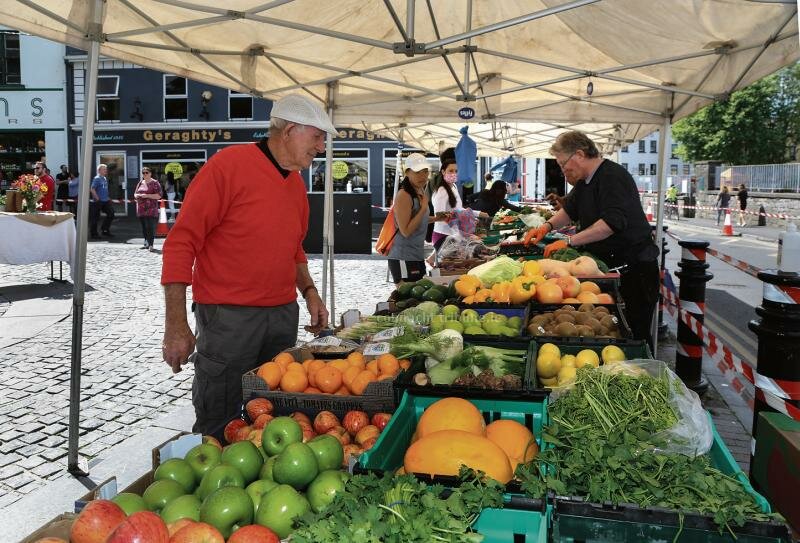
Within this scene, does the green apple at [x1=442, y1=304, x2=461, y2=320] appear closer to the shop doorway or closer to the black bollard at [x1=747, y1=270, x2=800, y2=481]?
the black bollard at [x1=747, y1=270, x2=800, y2=481]

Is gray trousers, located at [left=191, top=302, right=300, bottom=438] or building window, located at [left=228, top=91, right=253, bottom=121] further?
building window, located at [left=228, top=91, right=253, bottom=121]

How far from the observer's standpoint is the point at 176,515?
1.72 m

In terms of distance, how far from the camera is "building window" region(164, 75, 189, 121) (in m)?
30.8

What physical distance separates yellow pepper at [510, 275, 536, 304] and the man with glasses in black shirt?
33.0 inches

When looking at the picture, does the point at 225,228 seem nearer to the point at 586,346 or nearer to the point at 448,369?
the point at 448,369

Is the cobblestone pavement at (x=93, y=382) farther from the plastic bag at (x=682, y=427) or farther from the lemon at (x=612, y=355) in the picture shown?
the plastic bag at (x=682, y=427)

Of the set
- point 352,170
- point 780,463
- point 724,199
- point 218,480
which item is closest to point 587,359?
point 780,463

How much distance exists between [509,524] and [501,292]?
318cm

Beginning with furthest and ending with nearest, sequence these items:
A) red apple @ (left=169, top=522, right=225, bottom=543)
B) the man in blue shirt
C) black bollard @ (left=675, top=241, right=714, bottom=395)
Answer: the man in blue shirt < black bollard @ (left=675, top=241, right=714, bottom=395) < red apple @ (left=169, top=522, right=225, bottom=543)

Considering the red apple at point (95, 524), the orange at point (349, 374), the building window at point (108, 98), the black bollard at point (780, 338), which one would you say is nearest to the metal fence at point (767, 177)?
the black bollard at point (780, 338)

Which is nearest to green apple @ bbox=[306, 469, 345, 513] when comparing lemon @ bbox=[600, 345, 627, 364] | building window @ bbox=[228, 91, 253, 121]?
lemon @ bbox=[600, 345, 627, 364]

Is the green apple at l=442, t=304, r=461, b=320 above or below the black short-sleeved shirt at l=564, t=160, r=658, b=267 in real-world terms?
below

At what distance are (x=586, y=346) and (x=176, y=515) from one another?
208 centimetres

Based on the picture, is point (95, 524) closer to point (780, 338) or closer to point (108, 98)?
point (780, 338)
